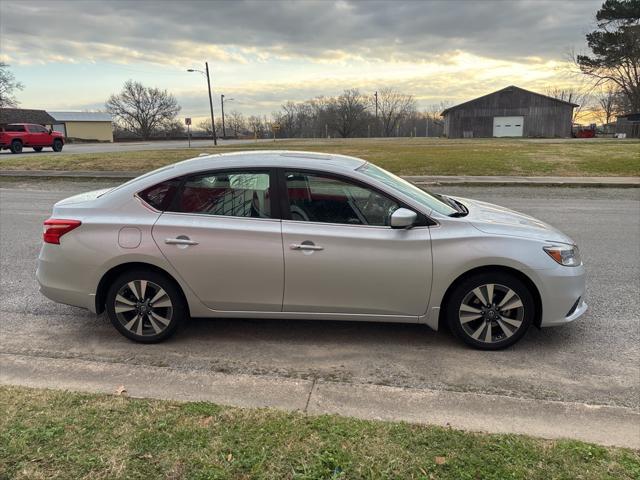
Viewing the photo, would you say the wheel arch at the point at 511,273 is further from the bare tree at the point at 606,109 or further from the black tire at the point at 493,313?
the bare tree at the point at 606,109

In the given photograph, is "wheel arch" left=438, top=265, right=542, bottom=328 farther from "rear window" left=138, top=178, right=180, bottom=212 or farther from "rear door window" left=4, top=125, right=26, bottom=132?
"rear door window" left=4, top=125, right=26, bottom=132

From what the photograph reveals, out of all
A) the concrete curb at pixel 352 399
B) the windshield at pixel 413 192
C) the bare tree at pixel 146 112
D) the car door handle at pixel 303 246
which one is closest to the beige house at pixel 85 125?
the bare tree at pixel 146 112

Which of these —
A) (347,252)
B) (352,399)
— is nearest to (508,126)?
(347,252)

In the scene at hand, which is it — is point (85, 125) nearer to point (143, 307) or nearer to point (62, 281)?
point (62, 281)

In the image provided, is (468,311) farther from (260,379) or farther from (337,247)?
(260,379)

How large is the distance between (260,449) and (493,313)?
217 centimetres

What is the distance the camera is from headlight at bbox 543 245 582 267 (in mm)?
3805

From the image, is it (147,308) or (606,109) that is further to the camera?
(606,109)

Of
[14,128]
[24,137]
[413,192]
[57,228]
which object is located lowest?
[57,228]

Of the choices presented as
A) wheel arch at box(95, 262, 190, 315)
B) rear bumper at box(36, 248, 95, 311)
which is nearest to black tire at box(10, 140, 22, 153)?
rear bumper at box(36, 248, 95, 311)

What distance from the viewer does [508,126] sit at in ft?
221

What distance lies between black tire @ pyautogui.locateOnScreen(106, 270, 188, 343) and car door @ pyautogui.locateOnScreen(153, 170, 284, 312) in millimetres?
185

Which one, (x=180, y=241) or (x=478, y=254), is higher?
(x=180, y=241)

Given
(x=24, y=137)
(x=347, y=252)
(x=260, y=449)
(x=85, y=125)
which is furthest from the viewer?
(x=85, y=125)
